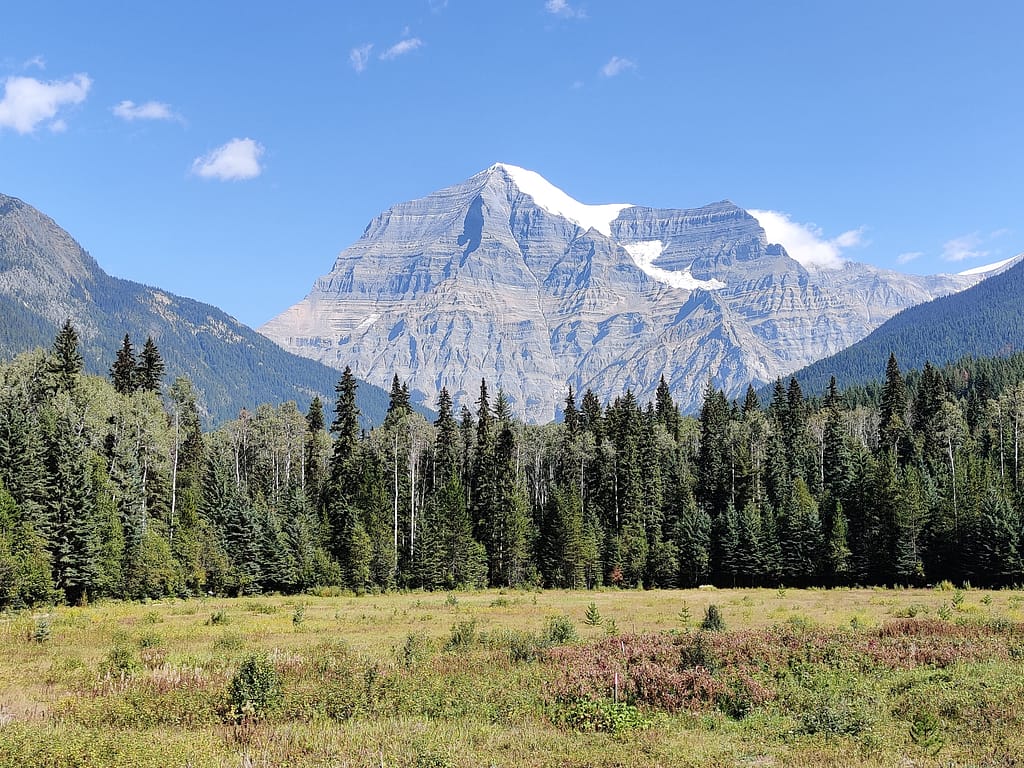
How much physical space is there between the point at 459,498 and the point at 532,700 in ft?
203

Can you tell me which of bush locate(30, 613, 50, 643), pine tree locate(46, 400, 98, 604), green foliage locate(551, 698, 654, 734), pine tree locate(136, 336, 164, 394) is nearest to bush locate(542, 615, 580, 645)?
green foliage locate(551, 698, 654, 734)

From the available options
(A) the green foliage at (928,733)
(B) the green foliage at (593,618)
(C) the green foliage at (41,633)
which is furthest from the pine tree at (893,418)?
(C) the green foliage at (41,633)

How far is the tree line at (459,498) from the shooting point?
192ft

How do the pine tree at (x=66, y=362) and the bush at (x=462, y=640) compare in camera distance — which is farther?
the pine tree at (x=66, y=362)

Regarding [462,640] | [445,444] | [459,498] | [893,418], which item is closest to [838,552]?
[893,418]

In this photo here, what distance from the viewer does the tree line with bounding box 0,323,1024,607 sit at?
58.5 metres

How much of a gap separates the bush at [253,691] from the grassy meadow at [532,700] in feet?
0.17

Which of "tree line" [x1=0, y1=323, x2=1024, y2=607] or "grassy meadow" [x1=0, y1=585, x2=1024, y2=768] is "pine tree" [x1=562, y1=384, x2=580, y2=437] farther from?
"grassy meadow" [x1=0, y1=585, x2=1024, y2=768]

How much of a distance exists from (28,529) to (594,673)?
46.0 metres

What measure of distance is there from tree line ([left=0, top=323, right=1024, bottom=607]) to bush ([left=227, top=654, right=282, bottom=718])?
36598mm

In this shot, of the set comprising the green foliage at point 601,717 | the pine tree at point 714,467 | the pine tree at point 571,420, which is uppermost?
the pine tree at point 571,420

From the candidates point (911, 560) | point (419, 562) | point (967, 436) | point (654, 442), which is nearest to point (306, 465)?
point (419, 562)

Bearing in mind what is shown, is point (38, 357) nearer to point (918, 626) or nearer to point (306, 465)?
point (306, 465)

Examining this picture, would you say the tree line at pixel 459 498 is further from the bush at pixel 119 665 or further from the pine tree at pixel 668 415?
the bush at pixel 119 665
